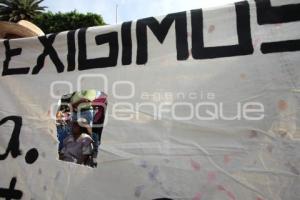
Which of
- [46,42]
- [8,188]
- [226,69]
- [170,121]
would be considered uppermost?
[46,42]

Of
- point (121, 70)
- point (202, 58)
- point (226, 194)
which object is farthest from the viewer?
point (121, 70)

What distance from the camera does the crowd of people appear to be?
1745 mm

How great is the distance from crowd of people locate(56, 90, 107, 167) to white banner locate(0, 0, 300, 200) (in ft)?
0.04

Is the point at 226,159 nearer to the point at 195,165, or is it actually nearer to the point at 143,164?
the point at 195,165

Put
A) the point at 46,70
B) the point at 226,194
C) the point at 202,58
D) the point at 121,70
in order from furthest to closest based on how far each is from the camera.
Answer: the point at 46,70
the point at 121,70
the point at 202,58
the point at 226,194

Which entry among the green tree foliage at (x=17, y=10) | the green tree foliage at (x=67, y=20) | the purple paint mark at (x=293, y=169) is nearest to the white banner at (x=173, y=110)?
the purple paint mark at (x=293, y=169)

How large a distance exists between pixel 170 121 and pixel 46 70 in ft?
1.97

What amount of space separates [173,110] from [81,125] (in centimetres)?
40

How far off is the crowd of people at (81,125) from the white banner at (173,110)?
1cm

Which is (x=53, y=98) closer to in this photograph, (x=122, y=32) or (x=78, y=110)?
(x=78, y=110)

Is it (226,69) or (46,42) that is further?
(46,42)

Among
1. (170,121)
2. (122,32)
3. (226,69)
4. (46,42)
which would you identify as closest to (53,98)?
(46,42)

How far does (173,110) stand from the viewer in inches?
63.5

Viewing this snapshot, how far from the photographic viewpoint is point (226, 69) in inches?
61.5
